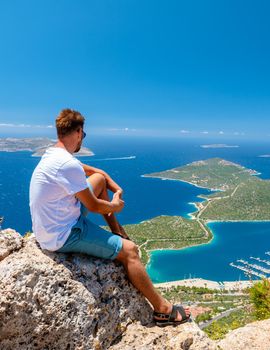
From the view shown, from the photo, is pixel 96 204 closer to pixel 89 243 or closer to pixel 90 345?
pixel 89 243

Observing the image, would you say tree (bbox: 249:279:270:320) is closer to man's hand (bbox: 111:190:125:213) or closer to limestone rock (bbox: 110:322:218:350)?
limestone rock (bbox: 110:322:218:350)

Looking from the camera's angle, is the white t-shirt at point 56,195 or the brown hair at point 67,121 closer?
the white t-shirt at point 56,195

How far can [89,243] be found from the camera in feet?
12.5

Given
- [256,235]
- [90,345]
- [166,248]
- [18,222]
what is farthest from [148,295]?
[256,235]

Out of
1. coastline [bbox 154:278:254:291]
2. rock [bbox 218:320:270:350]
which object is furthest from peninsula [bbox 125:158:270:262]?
rock [bbox 218:320:270:350]

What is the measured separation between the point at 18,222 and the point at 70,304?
78.2 metres

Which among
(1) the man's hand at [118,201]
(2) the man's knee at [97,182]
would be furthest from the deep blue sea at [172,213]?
(2) the man's knee at [97,182]

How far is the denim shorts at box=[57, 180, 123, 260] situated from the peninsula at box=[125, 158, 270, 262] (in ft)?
203

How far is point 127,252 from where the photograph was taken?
3.98 m

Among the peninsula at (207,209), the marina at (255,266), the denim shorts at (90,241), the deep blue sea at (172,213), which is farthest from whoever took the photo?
the peninsula at (207,209)

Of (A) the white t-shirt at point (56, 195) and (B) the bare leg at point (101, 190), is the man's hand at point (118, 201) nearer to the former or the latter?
(B) the bare leg at point (101, 190)

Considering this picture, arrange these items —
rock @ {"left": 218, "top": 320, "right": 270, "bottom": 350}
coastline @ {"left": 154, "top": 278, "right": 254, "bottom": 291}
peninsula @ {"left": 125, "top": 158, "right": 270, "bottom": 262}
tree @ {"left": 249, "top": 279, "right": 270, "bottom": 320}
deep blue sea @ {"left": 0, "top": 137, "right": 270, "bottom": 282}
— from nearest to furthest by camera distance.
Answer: rock @ {"left": 218, "top": 320, "right": 270, "bottom": 350} → tree @ {"left": 249, "top": 279, "right": 270, "bottom": 320} → coastline @ {"left": 154, "top": 278, "right": 254, "bottom": 291} → deep blue sea @ {"left": 0, "top": 137, "right": 270, "bottom": 282} → peninsula @ {"left": 125, "top": 158, "right": 270, "bottom": 262}

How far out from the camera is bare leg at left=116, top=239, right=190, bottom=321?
3992 millimetres

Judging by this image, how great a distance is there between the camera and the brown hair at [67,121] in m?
3.61
